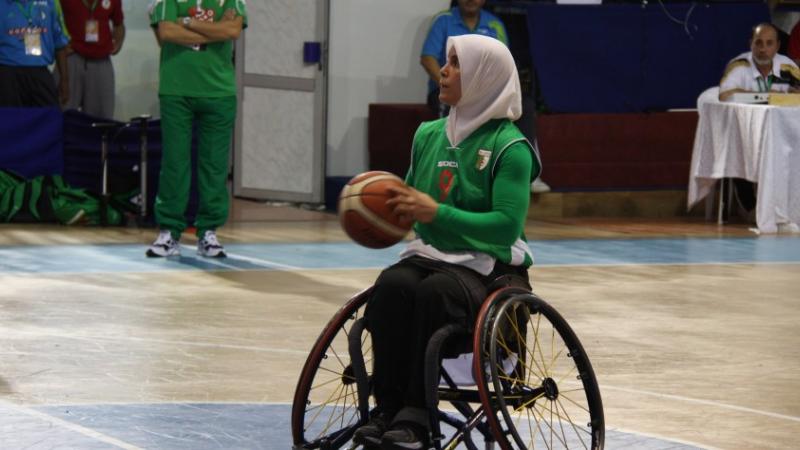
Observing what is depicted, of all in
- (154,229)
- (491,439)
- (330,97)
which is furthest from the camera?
(330,97)

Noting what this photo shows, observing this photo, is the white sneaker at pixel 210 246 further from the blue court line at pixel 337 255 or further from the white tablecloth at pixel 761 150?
the white tablecloth at pixel 761 150

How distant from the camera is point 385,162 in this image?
1244cm

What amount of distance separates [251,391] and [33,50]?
601 cm

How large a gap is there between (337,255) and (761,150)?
3369 mm

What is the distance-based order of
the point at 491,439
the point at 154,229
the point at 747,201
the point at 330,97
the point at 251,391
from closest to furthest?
the point at 491,439 < the point at 251,391 < the point at 154,229 < the point at 747,201 < the point at 330,97

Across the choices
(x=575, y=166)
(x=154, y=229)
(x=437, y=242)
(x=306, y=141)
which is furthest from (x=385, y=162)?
(x=437, y=242)

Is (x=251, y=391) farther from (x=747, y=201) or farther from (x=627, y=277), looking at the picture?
(x=747, y=201)

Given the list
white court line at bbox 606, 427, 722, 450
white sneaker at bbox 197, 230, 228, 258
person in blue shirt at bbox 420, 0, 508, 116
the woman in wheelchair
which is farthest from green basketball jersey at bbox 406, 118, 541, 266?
person in blue shirt at bbox 420, 0, 508, 116

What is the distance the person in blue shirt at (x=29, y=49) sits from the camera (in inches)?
431

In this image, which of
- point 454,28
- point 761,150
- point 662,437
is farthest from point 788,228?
point 662,437

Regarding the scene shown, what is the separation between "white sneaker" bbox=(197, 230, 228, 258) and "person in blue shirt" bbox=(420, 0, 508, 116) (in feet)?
7.80

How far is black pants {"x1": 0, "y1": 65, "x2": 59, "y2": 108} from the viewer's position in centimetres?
1102

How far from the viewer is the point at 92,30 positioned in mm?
11547

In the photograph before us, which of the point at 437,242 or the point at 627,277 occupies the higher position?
the point at 437,242
